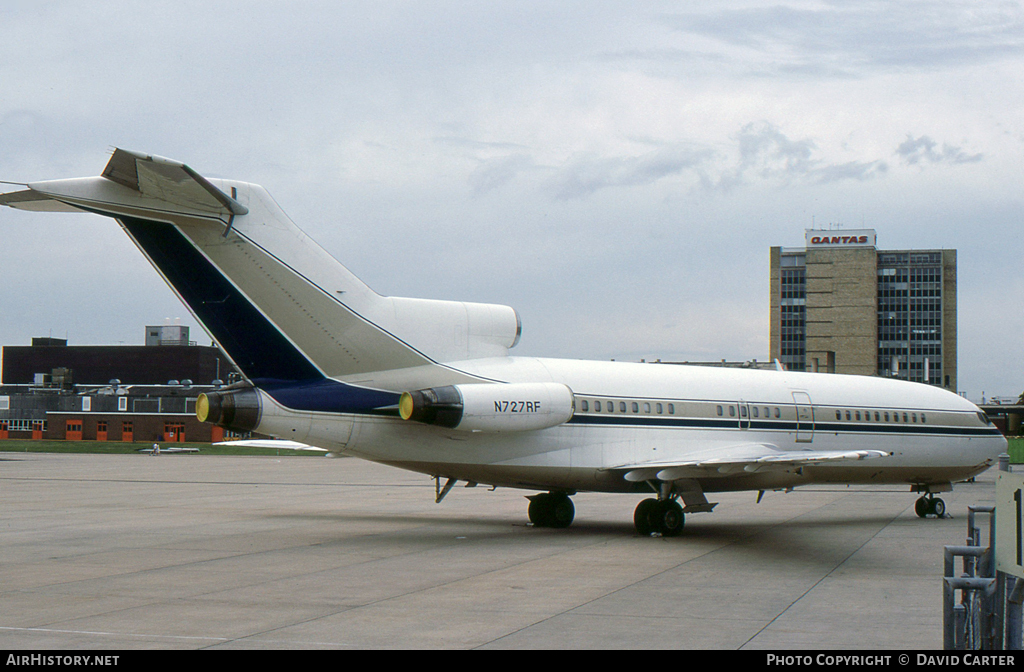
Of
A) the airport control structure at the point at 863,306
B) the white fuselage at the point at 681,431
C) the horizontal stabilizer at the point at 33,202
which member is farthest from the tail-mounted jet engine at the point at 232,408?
the airport control structure at the point at 863,306

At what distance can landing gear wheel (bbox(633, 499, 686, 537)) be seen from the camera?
709 inches

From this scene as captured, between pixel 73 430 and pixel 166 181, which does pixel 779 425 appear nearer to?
pixel 166 181

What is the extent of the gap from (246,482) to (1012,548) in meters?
32.4

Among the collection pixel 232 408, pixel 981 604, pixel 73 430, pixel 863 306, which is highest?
pixel 863 306

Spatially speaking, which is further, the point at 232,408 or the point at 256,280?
the point at 256,280

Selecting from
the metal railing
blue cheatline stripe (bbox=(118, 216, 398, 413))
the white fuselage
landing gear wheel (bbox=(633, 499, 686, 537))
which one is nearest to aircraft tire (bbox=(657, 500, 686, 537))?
landing gear wheel (bbox=(633, 499, 686, 537))

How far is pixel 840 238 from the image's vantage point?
481ft

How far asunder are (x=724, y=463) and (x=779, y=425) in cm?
411

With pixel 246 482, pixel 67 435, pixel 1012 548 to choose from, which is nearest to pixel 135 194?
pixel 1012 548

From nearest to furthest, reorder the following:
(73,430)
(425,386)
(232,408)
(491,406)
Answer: (232,408), (491,406), (425,386), (73,430)

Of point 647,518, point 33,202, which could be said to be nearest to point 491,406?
point 647,518

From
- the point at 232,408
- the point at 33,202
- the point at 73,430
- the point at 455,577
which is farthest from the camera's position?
the point at 73,430

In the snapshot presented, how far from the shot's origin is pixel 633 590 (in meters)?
12.0
